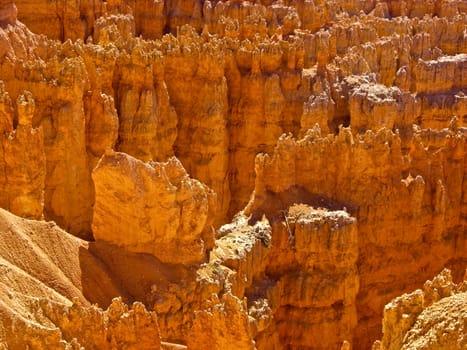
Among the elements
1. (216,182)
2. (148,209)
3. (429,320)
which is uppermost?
(429,320)

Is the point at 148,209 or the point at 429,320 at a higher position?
the point at 429,320

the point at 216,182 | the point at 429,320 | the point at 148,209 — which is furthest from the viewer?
the point at 216,182

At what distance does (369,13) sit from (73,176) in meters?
30.3

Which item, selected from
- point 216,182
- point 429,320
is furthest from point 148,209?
point 216,182

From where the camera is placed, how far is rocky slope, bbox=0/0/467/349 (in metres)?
16.5

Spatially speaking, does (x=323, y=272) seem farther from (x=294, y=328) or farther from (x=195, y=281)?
(x=195, y=281)

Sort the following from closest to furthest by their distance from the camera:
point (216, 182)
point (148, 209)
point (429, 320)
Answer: point (429, 320) → point (148, 209) → point (216, 182)

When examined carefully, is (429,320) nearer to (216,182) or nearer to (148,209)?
(148,209)

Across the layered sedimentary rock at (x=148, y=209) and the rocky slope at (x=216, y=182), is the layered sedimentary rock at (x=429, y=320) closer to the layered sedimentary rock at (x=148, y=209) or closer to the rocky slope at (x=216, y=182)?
the rocky slope at (x=216, y=182)

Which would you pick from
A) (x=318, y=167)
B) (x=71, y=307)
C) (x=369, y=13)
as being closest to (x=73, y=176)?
(x=318, y=167)

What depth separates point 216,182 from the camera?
107 feet

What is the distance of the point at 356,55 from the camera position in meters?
37.5

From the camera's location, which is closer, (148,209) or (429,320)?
(429,320)

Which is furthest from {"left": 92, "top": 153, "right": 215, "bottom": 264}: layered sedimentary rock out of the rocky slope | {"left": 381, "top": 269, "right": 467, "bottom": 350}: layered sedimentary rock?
{"left": 381, "top": 269, "right": 467, "bottom": 350}: layered sedimentary rock
